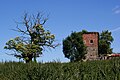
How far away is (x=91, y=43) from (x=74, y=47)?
17.7ft

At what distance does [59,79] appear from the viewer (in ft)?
37.2

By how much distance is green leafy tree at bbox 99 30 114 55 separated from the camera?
9300 cm

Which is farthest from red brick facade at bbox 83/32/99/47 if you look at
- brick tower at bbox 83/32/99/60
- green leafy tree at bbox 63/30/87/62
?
green leafy tree at bbox 63/30/87/62

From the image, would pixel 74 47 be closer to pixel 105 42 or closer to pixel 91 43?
pixel 91 43

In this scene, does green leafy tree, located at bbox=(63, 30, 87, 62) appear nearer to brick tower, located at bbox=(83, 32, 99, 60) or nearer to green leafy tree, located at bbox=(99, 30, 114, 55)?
brick tower, located at bbox=(83, 32, 99, 60)

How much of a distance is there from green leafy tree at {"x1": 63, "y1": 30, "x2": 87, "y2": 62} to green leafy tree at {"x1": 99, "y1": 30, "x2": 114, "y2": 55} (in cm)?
740

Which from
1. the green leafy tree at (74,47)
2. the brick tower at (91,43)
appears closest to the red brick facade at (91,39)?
the brick tower at (91,43)

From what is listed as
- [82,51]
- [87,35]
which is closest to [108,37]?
[87,35]

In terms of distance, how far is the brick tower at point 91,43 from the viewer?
284 ft

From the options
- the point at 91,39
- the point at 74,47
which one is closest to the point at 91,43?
the point at 91,39

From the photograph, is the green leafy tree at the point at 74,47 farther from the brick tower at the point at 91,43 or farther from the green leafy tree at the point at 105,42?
the green leafy tree at the point at 105,42

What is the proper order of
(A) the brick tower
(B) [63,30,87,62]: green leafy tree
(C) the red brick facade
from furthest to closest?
(C) the red brick facade → (A) the brick tower → (B) [63,30,87,62]: green leafy tree

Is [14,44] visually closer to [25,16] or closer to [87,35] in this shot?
[25,16]

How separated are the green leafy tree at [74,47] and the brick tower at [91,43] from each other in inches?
79.5
